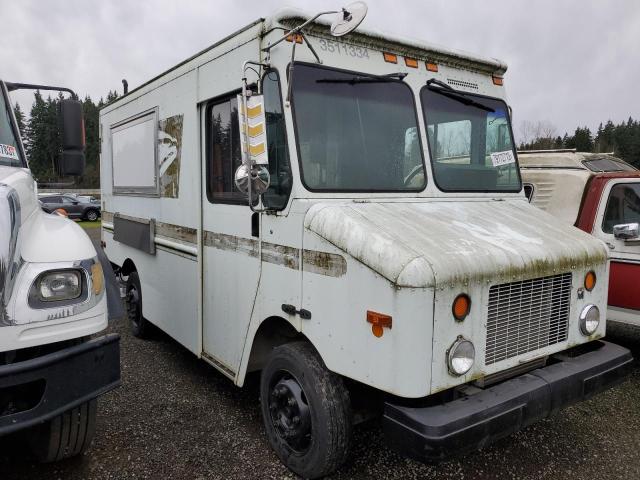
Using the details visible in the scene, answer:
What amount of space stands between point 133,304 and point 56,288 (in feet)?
11.9

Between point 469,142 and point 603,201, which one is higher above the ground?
point 469,142

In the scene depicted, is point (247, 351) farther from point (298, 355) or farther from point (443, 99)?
point (443, 99)

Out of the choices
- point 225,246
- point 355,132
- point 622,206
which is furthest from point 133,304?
point 622,206

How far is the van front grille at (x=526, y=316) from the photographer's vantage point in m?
2.77

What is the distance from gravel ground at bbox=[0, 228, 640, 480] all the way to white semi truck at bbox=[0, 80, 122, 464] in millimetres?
433

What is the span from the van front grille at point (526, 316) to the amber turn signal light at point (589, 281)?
185mm

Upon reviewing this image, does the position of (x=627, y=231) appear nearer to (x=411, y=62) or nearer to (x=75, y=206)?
(x=411, y=62)

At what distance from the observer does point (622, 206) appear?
5.66m

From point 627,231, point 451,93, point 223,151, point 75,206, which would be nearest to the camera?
point 451,93

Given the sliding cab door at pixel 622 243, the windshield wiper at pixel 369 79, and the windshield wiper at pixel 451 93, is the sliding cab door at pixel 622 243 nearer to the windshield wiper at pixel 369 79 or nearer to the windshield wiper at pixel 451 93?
the windshield wiper at pixel 451 93

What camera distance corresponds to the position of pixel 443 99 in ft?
12.4

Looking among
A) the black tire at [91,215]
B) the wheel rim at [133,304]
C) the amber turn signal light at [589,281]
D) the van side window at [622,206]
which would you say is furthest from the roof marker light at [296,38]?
the black tire at [91,215]

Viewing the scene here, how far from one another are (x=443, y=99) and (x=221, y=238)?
6.55ft

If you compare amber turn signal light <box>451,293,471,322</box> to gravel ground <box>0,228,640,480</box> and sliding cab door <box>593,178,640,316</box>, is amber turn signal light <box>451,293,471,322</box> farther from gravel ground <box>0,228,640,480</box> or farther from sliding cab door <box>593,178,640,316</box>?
sliding cab door <box>593,178,640,316</box>
